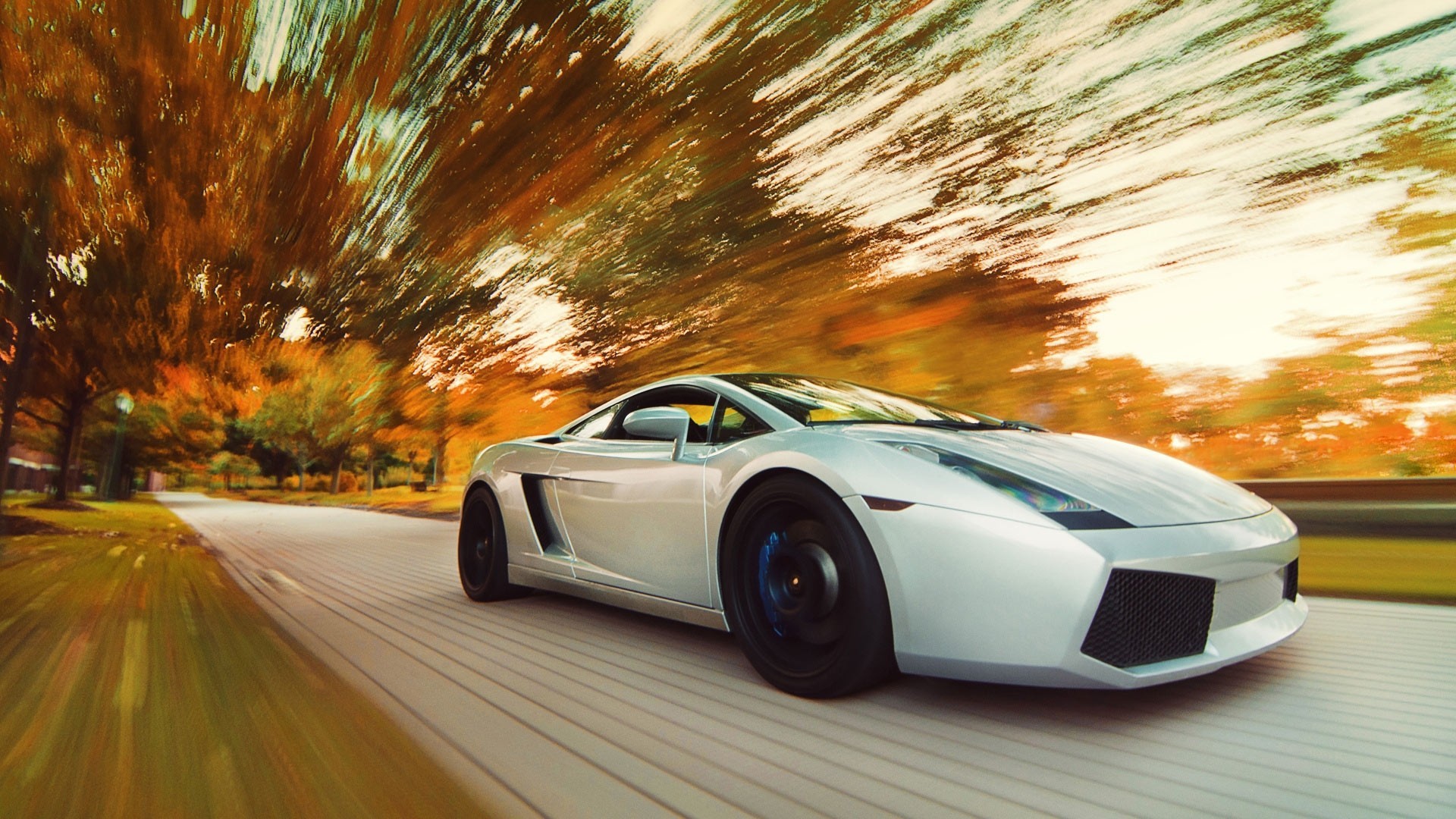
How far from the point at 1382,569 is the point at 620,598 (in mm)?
4362

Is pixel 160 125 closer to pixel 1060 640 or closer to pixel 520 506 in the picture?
pixel 520 506

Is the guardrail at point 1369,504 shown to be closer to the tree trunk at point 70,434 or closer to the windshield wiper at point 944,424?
the windshield wiper at point 944,424

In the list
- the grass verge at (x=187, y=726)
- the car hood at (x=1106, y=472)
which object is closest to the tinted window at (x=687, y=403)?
the car hood at (x=1106, y=472)

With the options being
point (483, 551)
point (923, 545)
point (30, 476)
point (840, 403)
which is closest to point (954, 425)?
point (840, 403)

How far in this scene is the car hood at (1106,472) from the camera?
2146 mm

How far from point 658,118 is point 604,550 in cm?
305

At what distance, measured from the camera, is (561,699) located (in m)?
2.55

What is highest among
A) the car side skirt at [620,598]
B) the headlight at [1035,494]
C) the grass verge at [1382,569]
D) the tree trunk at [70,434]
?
the tree trunk at [70,434]

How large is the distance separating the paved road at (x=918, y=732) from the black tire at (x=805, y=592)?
0.12 m

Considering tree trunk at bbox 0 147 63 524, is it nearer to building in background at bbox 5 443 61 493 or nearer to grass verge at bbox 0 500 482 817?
grass verge at bbox 0 500 482 817

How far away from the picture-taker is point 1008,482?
213cm

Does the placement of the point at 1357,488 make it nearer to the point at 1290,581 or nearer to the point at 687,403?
the point at 1290,581

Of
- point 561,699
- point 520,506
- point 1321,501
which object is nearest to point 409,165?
point 520,506

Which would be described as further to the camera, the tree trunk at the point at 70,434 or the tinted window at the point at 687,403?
the tree trunk at the point at 70,434
